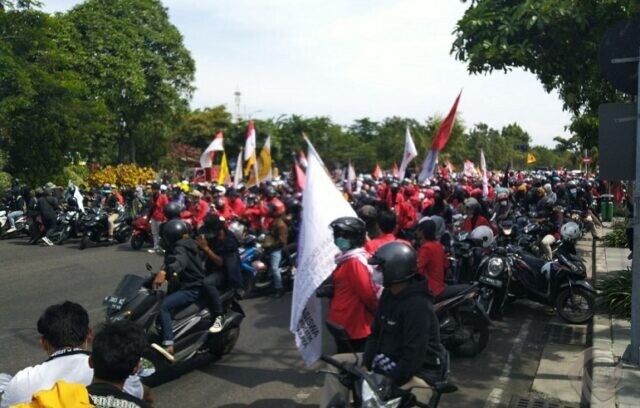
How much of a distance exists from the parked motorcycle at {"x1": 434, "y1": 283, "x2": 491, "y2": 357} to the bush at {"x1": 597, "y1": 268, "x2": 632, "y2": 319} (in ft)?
7.65

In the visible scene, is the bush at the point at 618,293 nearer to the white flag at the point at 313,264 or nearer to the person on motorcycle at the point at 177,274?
the white flag at the point at 313,264

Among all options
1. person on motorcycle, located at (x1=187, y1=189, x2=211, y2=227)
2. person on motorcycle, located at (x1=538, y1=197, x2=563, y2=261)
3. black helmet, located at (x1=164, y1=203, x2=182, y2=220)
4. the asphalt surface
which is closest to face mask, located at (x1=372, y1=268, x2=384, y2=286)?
the asphalt surface

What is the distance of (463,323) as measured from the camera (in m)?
7.27

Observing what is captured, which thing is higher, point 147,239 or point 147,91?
point 147,91

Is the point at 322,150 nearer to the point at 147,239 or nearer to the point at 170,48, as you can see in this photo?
the point at 170,48

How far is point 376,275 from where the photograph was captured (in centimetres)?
509

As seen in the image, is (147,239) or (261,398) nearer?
(261,398)

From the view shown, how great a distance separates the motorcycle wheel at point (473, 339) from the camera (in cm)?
725

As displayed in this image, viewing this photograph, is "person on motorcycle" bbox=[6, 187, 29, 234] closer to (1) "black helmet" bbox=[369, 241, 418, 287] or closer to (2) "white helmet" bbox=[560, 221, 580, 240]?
(2) "white helmet" bbox=[560, 221, 580, 240]

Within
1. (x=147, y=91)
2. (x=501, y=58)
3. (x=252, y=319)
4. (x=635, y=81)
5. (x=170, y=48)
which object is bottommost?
(x=252, y=319)

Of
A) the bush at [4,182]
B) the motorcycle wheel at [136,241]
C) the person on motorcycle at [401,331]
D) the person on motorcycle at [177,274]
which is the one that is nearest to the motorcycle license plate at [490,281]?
the person on motorcycle at [177,274]

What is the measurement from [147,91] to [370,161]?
32933mm

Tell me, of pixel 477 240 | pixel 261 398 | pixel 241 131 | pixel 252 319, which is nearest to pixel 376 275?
pixel 261 398

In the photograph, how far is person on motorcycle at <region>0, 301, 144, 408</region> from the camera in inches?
114
